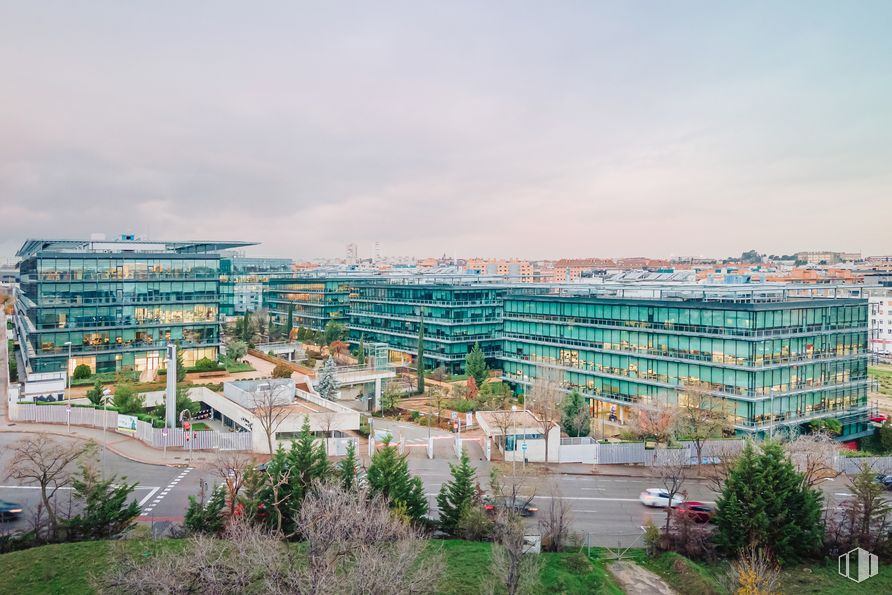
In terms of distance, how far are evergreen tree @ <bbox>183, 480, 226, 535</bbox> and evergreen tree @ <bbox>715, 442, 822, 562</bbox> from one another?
2640cm

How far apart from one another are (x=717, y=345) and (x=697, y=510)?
24.4 meters

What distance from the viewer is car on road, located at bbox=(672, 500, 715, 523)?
121 feet

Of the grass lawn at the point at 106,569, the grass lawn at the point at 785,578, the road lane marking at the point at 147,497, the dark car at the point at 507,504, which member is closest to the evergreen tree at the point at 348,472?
the grass lawn at the point at 106,569

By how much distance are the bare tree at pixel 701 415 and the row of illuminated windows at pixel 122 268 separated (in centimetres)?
6426

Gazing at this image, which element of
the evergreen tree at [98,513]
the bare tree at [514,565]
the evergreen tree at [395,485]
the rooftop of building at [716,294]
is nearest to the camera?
the bare tree at [514,565]

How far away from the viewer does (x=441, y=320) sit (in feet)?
313

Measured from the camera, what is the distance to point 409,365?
96812 millimetres

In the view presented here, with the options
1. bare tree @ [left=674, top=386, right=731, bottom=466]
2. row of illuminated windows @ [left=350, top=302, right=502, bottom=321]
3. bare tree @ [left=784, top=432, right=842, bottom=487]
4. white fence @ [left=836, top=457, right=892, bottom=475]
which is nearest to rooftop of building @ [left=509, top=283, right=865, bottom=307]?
bare tree @ [left=674, top=386, right=731, bottom=466]

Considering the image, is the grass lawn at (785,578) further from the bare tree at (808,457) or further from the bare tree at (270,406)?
the bare tree at (270,406)

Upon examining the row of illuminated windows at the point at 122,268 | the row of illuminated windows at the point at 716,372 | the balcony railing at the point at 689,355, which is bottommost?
the row of illuminated windows at the point at 716,372

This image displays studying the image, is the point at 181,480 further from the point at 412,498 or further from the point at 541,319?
the point at 541,319

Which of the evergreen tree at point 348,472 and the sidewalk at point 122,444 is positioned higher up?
the evergreen tree at point 348,472

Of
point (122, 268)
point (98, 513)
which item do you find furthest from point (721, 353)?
point (122, 268)

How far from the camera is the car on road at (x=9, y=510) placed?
35.0 meters
